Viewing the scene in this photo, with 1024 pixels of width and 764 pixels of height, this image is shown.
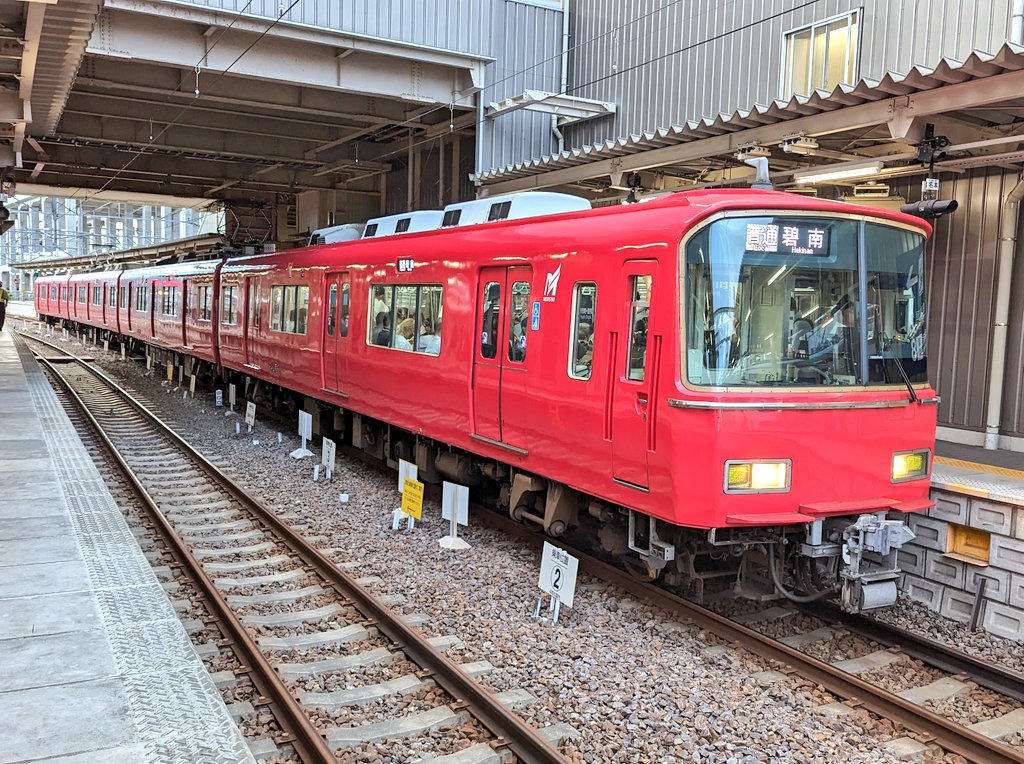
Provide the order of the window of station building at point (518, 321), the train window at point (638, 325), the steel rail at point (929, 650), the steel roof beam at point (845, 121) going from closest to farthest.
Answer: the steel rail at point (929, 650) < the train window at point (638, 325) < the steel roof beam at point (845, 121) < the window of station building at point (518, 321)

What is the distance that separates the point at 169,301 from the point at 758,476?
18.3 meters

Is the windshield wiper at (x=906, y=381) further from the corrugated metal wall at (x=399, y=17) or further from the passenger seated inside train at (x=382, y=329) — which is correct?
the corrugated metal wall at (x=399, y=17)

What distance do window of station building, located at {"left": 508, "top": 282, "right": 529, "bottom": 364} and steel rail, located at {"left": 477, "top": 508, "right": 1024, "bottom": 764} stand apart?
177cm

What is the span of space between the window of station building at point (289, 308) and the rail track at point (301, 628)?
2.77m

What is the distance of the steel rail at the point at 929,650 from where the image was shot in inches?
204

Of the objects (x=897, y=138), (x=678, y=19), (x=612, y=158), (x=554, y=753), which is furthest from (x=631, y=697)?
(x=678, y=19)

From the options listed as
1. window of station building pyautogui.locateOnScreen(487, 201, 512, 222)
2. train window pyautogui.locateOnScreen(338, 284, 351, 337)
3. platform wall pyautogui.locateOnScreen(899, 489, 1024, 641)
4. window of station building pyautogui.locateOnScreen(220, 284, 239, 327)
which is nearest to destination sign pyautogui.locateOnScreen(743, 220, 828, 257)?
platform wall pyautogui.locateOnScreen(899, 489, 1024, 641)

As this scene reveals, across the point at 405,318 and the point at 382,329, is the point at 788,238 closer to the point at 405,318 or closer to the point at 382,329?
the point at 405,318

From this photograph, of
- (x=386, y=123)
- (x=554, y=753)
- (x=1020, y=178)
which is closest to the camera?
(x=554, y=753)

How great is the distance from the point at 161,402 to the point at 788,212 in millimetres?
15339

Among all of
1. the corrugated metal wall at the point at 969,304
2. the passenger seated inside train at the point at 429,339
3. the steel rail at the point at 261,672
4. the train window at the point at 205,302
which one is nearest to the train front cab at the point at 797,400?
the steel rail at the point at 261,672

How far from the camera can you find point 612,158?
10.8 m

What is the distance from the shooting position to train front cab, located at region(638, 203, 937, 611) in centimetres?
532

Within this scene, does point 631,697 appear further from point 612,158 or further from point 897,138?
point 612,158
